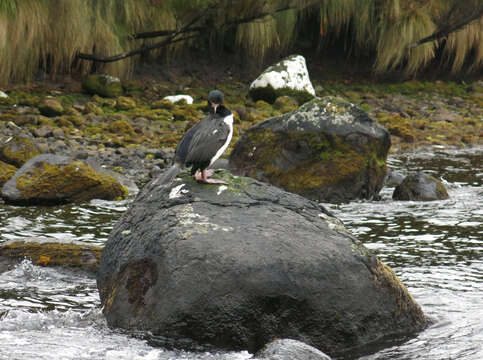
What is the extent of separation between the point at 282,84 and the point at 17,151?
697 centimetres

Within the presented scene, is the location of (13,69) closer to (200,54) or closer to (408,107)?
(200,54)

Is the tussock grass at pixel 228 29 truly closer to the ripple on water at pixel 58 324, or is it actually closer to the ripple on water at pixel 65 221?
the ripple on water at pixel 65 221

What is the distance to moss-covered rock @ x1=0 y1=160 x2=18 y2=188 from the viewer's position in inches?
339

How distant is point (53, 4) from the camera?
1271 cm

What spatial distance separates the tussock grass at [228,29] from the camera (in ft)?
41.9

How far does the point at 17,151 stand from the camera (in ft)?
30.8

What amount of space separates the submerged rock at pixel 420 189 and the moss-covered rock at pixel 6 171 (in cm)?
441

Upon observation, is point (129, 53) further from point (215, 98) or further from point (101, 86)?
point (215, 98)

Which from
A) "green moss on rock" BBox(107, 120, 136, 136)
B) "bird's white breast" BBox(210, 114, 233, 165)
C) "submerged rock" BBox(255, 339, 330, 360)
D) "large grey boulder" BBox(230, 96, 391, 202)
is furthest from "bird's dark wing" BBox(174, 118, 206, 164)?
"green moss on rock" BBox(107, 120, 136, 136)

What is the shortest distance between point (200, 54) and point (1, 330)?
13.0 metres

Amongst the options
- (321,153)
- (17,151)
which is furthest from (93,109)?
(321,153)

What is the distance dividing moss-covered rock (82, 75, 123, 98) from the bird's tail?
894 centimetres

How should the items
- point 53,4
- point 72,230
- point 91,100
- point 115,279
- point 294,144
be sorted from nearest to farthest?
1. point 115,279
2. point 72,230
3. point 294,144
4. point 53,4
5. point 91,100

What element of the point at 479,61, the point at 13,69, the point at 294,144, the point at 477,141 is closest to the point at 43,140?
the point at 13,69
